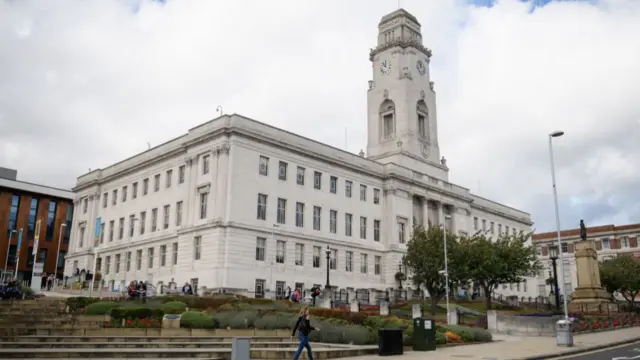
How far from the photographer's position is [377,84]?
273 feet

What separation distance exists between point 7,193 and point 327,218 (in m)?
47.8

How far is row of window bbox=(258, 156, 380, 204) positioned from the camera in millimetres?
58531

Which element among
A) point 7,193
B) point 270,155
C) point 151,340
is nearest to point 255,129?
point 270,155

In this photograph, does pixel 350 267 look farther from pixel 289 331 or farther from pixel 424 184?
pixel 289 331

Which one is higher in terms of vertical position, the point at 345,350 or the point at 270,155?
A: the point at 270,155

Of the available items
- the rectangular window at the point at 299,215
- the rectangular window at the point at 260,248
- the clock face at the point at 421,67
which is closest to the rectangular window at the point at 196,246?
the rectangular window at the point at 260,248

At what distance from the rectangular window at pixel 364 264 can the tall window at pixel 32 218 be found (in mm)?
48330

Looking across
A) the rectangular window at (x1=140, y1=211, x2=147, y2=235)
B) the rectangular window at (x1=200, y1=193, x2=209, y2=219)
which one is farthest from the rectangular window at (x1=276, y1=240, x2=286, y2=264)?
the rectangular window at (x1=140, y1=211, x2=147, y2=235)

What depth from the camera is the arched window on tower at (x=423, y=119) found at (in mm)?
81750

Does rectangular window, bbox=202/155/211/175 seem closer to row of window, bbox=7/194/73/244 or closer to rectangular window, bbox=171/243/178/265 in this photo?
rectangular window, bbox=171/243/178/265

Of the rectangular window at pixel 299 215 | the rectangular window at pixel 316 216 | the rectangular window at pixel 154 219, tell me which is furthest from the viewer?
the rectangular window at pixel 154 219

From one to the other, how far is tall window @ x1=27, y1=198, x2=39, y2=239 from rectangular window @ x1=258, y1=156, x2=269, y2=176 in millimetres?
43792

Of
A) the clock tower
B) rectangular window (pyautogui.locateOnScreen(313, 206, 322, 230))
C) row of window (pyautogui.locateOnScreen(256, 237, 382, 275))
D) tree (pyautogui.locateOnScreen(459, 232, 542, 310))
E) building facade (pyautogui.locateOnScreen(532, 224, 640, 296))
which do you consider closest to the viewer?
tree (pyautogui.locateOnScreen(459, 232, 542, 310))

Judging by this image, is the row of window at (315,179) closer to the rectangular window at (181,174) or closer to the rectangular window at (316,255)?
the rectangular window at (316,255)
